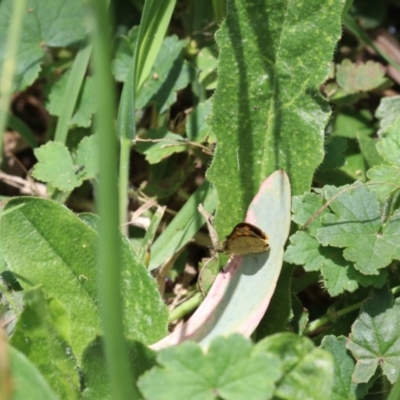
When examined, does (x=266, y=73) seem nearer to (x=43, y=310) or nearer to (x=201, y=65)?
(x=201, y=65)

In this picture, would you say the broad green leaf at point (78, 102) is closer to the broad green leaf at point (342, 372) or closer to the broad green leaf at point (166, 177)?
the broad green leaf at point (166, 177)

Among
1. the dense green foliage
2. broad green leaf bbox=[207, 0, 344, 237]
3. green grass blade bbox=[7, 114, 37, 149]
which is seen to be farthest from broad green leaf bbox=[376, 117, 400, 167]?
green grass blade bbox=[7, 114, 37, 149]

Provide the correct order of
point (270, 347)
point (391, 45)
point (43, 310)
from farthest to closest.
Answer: point (391, 45), point (43, 310), point (270, 347)

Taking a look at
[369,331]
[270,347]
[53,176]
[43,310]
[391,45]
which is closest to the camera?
[270,347]

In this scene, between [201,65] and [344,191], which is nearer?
[344,191]

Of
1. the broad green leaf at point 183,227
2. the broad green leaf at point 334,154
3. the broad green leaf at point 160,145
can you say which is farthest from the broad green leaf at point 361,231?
the broad green leaf at point 160,145

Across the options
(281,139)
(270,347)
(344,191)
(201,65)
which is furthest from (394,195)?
(201,65)

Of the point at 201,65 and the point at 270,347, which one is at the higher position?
the point at 201,65
